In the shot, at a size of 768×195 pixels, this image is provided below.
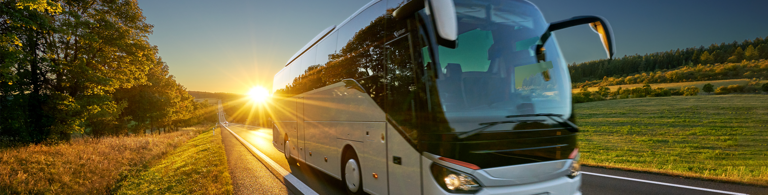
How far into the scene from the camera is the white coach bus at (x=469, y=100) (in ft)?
10.6

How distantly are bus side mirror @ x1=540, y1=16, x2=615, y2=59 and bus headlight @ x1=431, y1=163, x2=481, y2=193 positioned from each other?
1869mm

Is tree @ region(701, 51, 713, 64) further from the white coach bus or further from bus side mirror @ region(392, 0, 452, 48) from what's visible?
bus side mirror @ region(392, 0, 452, 48)

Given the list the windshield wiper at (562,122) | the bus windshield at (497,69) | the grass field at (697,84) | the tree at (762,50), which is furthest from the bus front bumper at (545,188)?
the tree at (762,50)

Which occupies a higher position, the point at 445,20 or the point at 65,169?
the point at 445,20

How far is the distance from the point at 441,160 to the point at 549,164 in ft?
4.16

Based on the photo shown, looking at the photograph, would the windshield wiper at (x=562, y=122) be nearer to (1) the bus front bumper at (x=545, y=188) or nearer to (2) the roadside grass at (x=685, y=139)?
(1) the bus front bumper at (x=545, y=188)

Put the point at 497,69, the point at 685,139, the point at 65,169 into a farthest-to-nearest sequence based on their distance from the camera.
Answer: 1. the point at 685,139
2. the point at 65,169
3. the point at 497,69

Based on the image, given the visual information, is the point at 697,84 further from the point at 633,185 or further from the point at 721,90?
the point at 633,185

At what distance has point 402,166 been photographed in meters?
3.86

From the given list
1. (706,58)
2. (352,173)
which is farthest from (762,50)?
(352,173)

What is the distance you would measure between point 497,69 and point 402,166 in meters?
1.54

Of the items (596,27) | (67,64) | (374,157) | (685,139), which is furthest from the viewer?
(685,139)

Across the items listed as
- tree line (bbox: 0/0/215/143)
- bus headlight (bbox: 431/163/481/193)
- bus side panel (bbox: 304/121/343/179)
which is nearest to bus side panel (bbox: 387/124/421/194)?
bus headlight (bbox: 431/163/481/193)

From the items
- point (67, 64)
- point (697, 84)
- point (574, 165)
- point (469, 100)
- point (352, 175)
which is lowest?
point (352, 175)
